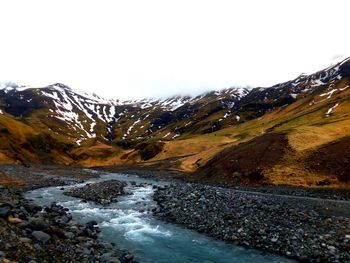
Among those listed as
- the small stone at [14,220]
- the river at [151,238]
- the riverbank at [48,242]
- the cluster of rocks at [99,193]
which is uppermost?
the small stone at [14,220]

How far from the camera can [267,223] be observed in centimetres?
3734

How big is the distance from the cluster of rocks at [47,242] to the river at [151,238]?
241cm

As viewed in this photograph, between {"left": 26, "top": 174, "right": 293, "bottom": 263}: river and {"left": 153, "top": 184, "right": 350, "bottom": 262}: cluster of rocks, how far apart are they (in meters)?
1.48

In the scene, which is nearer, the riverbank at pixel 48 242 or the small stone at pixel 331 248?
the riverbank at pixel 48 242

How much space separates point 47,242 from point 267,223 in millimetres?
20872

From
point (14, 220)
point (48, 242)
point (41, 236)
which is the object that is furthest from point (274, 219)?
point (14, 220)

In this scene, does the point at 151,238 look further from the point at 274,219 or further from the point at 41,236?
the point at 274,219

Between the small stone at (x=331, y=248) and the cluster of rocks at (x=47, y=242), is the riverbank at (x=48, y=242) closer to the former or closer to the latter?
the cluster of rocks at (x=47, y=242)

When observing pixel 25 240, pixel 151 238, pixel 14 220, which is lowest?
pixel 151 238

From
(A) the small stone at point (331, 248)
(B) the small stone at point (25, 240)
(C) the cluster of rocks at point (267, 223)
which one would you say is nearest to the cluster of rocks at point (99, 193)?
(C) the cluster of rocks at point (267, 223)

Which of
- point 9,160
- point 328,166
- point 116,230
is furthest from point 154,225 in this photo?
point 9,160

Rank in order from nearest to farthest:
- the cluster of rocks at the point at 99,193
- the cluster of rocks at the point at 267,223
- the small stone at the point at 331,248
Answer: the small stone at the point at 331,248, the cluster of rocks at the point at 267,223, the cluster of rocks at the point at 99,193

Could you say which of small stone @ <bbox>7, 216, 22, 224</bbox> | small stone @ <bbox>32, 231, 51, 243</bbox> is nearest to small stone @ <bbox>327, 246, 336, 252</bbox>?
small stone @ <bbox>32, 231, 51, 243</bbox>

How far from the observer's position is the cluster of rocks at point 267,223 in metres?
30.2
